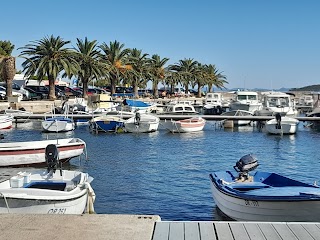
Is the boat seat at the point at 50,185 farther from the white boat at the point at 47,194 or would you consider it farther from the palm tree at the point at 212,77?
the palm tree at the point at 212,77

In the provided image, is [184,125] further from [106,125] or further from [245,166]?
[245,166]

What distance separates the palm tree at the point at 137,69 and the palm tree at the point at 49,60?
18770mm

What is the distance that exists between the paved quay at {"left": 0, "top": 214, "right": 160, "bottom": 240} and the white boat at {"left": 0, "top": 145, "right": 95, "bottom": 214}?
2523mm

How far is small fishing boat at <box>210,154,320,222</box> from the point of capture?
Result: 1108 cm

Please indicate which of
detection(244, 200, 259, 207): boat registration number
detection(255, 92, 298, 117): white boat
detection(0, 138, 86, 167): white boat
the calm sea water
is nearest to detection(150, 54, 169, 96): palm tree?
detection(255, 92, 298, 117): white boat

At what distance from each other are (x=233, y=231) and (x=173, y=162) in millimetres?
18442

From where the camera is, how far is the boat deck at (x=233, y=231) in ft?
24.1

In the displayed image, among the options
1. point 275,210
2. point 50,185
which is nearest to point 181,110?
point 50,185

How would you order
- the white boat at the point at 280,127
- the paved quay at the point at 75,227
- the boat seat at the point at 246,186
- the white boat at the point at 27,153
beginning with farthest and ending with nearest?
the white boat at the point at 280,127
the white boat at the point at 27,153
the boat seat at the point at 246,186
the paved quay at the point at 75,227

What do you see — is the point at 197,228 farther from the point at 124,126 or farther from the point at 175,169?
the point at 124,126

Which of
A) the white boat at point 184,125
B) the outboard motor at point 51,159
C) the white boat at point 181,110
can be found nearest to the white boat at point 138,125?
the white boat at point 184,125

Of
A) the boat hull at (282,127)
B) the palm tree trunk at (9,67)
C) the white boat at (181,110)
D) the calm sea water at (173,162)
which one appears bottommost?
the calm sea water at (173,162)

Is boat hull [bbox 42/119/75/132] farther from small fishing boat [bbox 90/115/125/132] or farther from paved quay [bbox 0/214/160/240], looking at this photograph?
paved quay [bbox 0/214/160/240]

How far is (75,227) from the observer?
7777mm
